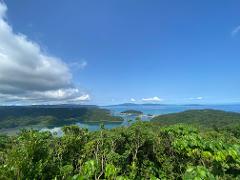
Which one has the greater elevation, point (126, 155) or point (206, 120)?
point (126, 155)

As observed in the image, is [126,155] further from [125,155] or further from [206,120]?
[206,120]

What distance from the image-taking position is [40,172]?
13.9 feet

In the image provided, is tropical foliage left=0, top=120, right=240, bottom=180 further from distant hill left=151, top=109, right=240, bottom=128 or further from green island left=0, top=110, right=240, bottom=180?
distant hill left=151, top=109, right=240, bottom=128

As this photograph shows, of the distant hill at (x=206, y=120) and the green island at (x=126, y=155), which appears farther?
the distant hill at (x=206, y=120)

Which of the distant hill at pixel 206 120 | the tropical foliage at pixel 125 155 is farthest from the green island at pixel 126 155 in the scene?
the distant hill at pixel 206 120

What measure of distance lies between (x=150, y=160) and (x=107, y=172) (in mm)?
9453

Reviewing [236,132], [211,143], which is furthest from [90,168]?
[236,132]

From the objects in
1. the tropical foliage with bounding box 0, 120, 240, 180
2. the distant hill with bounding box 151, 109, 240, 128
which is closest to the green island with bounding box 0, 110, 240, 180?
the tropical foliage with bounding box 0, 120, 240, 180

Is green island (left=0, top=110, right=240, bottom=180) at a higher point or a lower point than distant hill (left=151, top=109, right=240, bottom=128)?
higher

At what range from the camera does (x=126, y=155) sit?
33.2 feet

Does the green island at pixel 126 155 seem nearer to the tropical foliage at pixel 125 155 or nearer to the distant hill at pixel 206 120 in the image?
the tropical foliage at pixel 125 155

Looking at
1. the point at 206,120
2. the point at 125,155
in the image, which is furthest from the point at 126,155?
A: the point at 206,120

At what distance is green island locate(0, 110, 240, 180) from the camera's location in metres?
3.51

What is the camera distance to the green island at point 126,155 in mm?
3512
